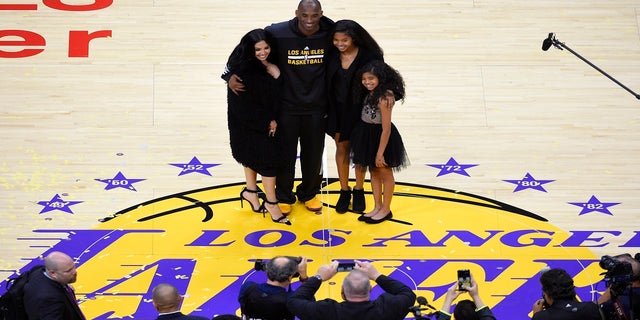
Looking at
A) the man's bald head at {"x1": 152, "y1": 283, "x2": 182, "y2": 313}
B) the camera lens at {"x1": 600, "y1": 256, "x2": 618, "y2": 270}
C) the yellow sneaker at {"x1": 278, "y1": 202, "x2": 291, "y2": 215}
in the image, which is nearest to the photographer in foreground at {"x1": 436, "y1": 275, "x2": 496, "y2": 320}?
the camera lens at {"x1": 600, "y1": 256, "x2": 618, "y2": 270}

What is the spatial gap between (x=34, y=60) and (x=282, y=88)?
104 inches

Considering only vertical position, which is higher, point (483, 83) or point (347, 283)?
point (483, 83)

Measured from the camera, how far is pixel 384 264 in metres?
6.55

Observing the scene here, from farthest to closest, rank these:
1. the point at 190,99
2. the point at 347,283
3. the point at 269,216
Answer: the point at 190,99
the point at 269,216
the point at 347,283

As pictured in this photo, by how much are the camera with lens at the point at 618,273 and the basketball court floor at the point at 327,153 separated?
0.97 m

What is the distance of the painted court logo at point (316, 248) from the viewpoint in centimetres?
629

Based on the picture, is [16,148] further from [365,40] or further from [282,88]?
[365,40]

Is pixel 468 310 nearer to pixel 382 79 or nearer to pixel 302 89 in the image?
pixel 382 79

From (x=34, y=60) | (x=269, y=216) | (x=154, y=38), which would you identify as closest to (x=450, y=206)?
(x=269, y=216)

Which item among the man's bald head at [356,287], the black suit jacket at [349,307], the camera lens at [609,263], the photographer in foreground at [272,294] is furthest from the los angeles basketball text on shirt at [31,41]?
the camera lens at [609,263]

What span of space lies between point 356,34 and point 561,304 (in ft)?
7.74

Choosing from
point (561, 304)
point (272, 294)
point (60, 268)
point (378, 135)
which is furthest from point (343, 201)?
point (60, 268)

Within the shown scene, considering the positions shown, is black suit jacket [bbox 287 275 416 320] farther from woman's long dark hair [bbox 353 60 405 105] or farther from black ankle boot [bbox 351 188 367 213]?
black ankle boot [bbox 351 188 367 213]

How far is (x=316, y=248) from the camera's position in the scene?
6.71 metres
